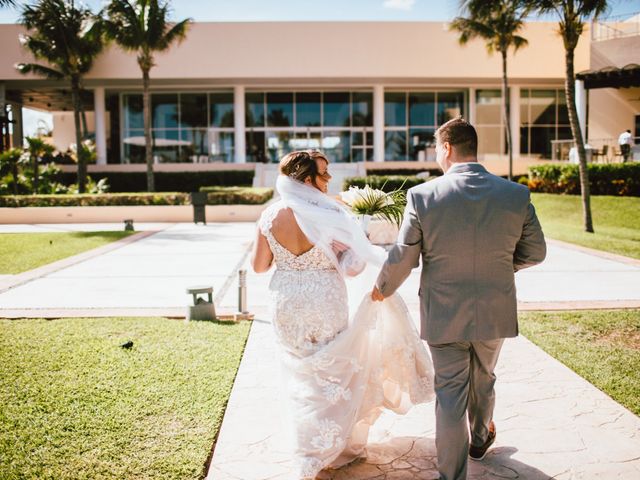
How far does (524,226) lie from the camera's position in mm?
3141

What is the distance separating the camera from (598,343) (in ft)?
19.7

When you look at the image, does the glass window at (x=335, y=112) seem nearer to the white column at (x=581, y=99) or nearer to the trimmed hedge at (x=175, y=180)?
the trimmed hedge at (x=175, y=180)

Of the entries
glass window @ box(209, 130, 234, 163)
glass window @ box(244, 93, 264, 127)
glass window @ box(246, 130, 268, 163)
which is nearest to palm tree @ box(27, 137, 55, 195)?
glass window @ box(209, 130, 234, 163)

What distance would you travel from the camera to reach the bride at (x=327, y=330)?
10.8 ft

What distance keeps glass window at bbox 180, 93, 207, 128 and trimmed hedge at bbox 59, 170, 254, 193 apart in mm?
4368

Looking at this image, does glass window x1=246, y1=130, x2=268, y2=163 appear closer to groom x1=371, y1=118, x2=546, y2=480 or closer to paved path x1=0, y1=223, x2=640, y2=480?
paved path x1=0, y1=223, x2=640, y2=480

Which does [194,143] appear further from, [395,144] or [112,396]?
[112,396]

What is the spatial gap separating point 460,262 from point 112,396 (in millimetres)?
3008

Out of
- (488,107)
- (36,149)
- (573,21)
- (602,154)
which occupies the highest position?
(488,107)

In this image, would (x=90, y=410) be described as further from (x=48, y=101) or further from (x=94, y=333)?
(x=48, y=101)

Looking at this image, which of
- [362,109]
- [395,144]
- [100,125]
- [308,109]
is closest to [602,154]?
[395,144]

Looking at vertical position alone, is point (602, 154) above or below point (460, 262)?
above

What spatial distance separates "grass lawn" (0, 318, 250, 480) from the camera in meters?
3.57

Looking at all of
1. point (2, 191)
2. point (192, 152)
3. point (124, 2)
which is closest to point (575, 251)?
point (124, 2)
